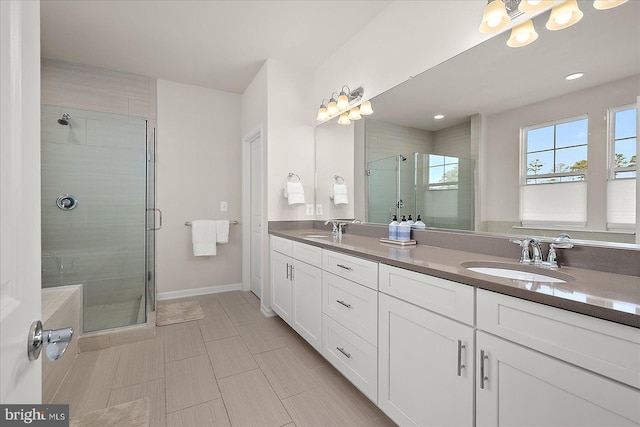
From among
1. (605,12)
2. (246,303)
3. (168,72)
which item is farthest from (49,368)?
(605,12)

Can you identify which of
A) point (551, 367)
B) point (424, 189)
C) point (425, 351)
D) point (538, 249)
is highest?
point (424, 189)

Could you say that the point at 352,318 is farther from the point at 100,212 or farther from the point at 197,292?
the point at 197,292

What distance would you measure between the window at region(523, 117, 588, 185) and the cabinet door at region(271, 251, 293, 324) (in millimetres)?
1765

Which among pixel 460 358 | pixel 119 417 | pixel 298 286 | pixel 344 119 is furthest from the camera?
pixel 344 119

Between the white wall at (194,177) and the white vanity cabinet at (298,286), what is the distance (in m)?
1.27

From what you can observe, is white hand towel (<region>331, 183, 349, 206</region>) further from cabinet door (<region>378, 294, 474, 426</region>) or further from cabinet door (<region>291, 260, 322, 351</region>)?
cabinet door (<region>378, 294, 474, 426</region>)

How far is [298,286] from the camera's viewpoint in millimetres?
2240

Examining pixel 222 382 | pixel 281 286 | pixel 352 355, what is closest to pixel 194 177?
pixel 281 286

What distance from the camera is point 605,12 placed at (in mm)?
1134

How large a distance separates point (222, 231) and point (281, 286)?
1.37 m

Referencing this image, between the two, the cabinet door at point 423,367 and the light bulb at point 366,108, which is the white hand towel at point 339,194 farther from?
the cabinet door at point 423,367

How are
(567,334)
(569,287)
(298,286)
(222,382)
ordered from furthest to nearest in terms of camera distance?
(298,286), (222,382), (569,287), (567,334)

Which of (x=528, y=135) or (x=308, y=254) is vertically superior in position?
(x=528, y=135)

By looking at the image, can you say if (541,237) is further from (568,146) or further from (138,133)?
(138,133)
